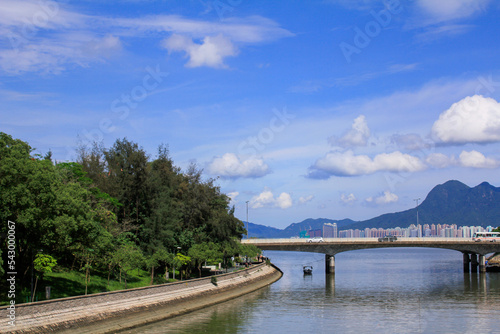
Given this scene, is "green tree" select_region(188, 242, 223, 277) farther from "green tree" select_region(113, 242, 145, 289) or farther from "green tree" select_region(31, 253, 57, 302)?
"green tree" select_region(31, 253, 57, 302)

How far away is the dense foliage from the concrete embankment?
4655 mm

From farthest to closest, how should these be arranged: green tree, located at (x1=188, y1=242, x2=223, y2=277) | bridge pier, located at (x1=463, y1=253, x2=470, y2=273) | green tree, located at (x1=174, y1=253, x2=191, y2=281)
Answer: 1. bridge pier, located at (x1=463, y1=253, x2=470, y2=273)
2. green tree, located at (x1=188, y1=242, x2=223, y2=277)
3. green tree, located at (x1=174, y1=253, x2=191, y2=281)

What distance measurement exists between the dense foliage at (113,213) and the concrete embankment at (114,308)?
15.3 feet

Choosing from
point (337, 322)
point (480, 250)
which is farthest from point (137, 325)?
point (480, 250)

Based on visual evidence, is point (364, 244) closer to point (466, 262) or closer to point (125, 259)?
point (466, 262)

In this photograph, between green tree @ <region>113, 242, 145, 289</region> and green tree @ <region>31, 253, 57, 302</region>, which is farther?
green tree @ <region>113, 242, 145, 289</region>

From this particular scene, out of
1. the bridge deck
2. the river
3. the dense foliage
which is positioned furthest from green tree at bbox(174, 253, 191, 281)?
the bridge deck

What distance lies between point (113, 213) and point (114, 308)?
19509 mm

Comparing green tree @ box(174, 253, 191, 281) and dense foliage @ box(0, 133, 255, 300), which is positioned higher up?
dense foliage @ box(0, 133, 255, 300)

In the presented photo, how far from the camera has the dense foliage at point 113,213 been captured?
120 feet

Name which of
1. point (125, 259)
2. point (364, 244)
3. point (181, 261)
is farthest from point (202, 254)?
point (364, 244)

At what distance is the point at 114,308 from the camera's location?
40094 mm

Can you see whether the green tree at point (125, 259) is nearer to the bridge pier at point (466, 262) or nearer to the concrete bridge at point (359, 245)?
the concrete bridge at point (359, 245)

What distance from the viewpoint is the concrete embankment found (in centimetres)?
3159
